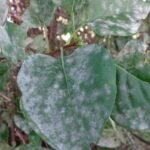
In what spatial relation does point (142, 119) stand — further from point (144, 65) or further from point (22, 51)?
point (22, 51)

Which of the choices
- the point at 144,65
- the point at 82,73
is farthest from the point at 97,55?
the point at 144,65

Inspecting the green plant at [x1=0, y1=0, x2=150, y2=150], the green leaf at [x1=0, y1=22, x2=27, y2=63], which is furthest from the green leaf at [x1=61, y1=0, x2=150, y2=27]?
the green leaf at [x1=0, y1=22, x2=27, y2=63]

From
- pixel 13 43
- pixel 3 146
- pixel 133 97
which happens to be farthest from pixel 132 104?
pixel 3 146

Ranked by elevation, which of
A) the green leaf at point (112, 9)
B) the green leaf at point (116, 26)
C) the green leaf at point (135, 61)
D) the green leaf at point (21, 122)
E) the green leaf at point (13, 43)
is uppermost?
the green leaf at point (112, 9)

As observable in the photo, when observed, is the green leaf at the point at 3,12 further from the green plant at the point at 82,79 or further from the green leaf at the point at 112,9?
the green leaf at the point at 112,9

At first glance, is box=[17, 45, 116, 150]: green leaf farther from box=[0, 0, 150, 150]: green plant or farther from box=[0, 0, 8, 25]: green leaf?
box=[0, 0, 8, 25]: green leaf

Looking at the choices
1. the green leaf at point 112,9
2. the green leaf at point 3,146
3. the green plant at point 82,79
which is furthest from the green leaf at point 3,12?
the green leaf at point 3,146

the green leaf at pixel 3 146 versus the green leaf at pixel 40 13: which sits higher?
the green leaf at pixel 40 13
